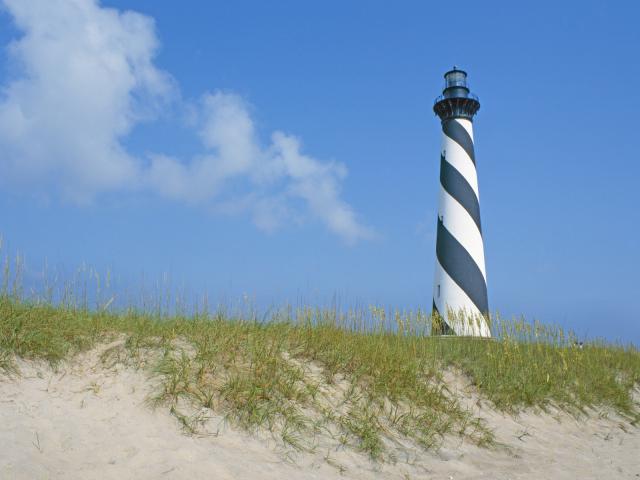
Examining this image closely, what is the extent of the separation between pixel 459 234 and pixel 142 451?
1203cm

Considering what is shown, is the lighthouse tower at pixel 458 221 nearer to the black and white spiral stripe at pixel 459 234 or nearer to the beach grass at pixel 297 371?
the black and white spiral stripe at pixel 459 234

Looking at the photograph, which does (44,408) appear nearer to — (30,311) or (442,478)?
(30,311)

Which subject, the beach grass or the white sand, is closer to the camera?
the white sand

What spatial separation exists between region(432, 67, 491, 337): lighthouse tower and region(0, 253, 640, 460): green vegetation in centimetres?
658

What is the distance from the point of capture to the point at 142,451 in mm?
3848

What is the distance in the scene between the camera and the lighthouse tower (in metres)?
14.2

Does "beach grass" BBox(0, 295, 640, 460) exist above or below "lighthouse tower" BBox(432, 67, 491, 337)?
below

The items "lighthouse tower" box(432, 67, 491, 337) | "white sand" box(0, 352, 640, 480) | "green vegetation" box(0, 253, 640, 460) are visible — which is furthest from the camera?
"lighthouse tower" box(432, 67, 491, 337)

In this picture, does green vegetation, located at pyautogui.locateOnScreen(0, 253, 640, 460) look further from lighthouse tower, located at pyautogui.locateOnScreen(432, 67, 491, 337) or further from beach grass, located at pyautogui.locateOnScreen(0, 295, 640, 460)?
lighthouse tower, located at pyautogui.locateOnScreen(432, 67, 491, 337)

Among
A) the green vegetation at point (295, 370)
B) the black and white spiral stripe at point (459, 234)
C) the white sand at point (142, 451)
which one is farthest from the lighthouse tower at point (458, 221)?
the white sand at point (142, 451)

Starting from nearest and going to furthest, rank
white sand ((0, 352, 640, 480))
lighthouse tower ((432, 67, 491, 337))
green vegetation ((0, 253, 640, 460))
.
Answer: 1. white sand ((0, 352, 640, 480))
2. green vegetation ((0, 253, 640, 460))
3. lighthouse tower ((432, 67, 491, 337))

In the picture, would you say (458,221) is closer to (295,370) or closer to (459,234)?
(459,234)

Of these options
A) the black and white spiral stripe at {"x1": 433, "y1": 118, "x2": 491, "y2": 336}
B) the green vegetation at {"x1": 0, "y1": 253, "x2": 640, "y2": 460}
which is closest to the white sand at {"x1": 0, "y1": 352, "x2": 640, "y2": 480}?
the green vegetation at {"x1": 0, "y1": 253, "x2": 640, "y2": 460}

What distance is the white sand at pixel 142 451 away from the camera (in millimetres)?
3658
